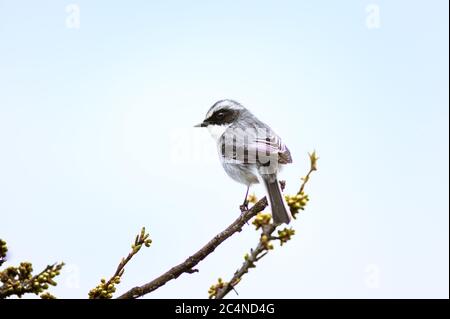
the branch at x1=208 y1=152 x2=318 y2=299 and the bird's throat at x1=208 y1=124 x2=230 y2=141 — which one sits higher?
the bird's throat at x1=208 y1=124 x2=230 y2=141

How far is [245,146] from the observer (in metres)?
6.71

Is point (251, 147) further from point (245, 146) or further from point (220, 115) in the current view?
point (220, 115)

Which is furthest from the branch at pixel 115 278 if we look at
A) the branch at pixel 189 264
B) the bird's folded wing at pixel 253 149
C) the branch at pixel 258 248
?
the bird's folded wing at pixel 253 149

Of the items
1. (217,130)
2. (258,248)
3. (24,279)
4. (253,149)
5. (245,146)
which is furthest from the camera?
(217,130)

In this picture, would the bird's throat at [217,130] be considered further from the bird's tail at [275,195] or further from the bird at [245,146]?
the bird's tail at [275,195]

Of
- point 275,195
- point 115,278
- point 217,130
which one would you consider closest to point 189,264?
Result: point 115,278

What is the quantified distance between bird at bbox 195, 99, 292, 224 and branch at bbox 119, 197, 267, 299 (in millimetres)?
931

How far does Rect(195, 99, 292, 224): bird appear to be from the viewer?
613 centimetres

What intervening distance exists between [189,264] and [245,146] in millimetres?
3198

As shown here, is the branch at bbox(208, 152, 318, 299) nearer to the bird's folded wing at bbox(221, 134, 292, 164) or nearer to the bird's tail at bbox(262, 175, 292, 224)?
the bird's tail at bbox(262, 175, 292, 224)

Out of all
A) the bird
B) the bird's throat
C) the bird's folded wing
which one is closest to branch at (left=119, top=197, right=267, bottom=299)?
the bird

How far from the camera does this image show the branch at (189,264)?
3.38 metres
